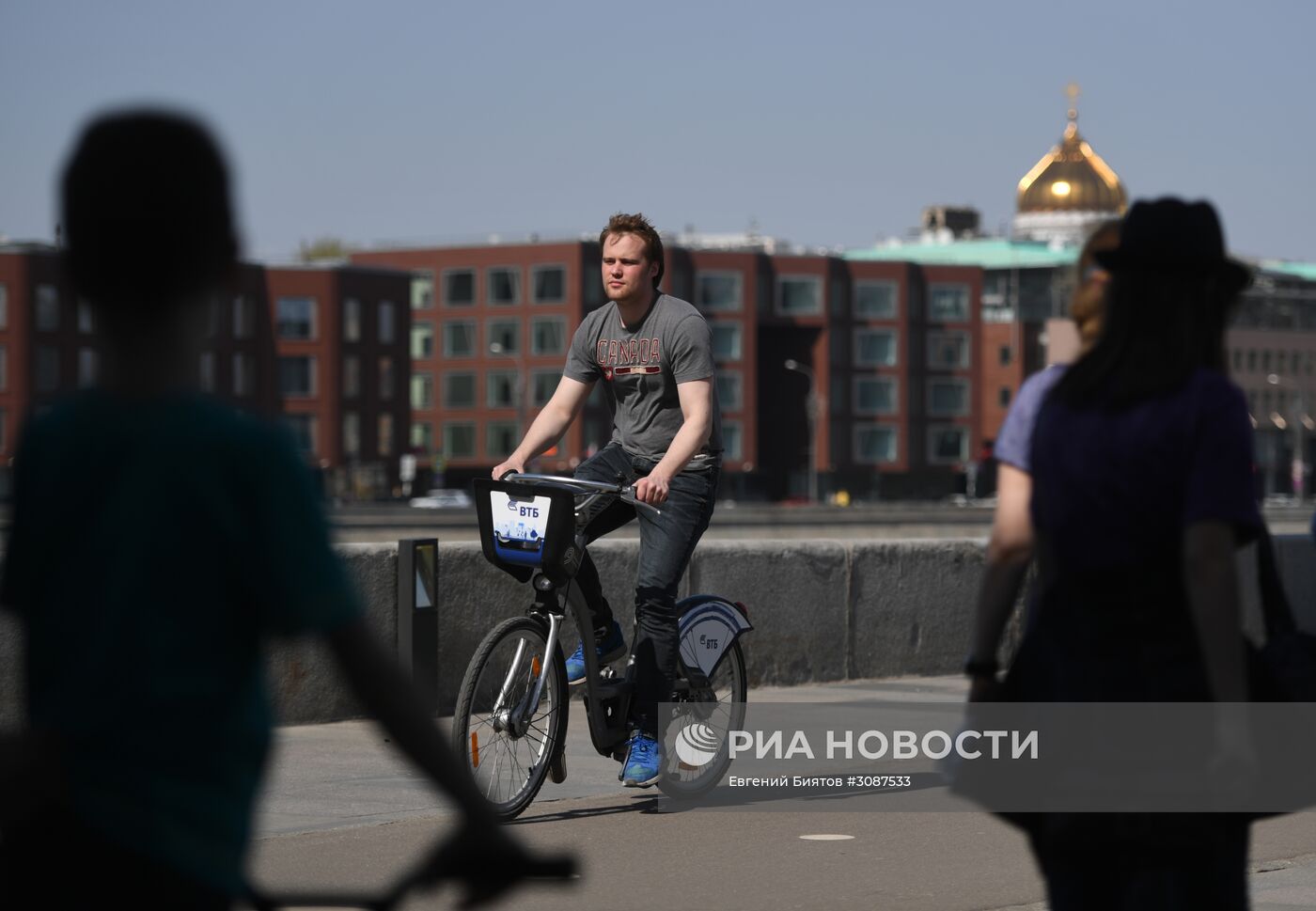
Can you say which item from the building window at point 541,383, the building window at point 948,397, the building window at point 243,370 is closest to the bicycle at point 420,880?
the building window at point 243,370

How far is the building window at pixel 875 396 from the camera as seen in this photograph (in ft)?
416

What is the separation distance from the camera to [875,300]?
12694 cm

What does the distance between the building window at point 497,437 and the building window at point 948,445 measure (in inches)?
1042

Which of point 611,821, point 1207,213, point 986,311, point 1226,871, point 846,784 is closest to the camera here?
point 1226,871

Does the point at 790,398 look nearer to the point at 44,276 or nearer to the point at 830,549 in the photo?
the point at 44,276

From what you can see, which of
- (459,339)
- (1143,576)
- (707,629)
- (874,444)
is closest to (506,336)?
(459,339)

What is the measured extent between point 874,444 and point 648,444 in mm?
120006

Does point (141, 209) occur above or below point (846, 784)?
above

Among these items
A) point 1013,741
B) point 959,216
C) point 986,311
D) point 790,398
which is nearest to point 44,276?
point 790,398

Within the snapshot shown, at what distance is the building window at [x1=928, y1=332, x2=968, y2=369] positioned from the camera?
130500 millimetres

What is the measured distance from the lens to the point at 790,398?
124 metres

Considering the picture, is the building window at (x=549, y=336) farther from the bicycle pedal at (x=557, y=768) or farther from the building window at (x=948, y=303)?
the bicycle pedal at (x=557, y=768)

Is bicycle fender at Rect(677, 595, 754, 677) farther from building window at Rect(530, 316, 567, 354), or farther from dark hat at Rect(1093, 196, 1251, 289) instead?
building window at Rect(530, 316, 567, 354)

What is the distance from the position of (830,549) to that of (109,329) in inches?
405
